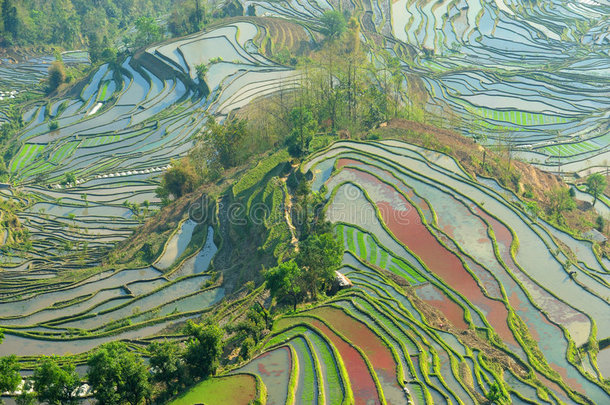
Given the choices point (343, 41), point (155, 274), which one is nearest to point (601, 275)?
point (155, 274)

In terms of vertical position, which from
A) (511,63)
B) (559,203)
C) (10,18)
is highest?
(10,18)

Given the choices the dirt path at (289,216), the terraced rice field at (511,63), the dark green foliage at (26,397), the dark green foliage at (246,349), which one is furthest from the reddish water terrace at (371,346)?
the terraced rice field at (511,63)

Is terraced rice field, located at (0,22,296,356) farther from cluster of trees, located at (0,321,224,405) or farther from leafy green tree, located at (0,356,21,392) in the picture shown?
leafy green tree, located at (0,356,21,392)

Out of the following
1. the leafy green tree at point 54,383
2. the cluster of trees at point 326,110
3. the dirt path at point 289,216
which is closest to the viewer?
the leafy green tree at point 54,383

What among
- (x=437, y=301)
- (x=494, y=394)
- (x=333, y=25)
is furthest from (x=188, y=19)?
(x=494, y=394)

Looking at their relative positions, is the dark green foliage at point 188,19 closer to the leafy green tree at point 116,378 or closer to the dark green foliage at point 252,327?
the dark green foliage at point 252,327

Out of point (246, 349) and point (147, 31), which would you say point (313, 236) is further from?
point (147, 31)

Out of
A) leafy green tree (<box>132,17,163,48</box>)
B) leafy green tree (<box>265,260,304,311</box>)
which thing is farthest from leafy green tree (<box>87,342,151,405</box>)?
leafy green tree (<box>132,17,163,48</box>)
